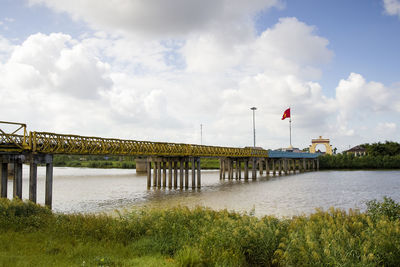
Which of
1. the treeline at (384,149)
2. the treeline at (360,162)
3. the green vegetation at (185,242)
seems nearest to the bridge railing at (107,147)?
the green vegetation at (185,242)

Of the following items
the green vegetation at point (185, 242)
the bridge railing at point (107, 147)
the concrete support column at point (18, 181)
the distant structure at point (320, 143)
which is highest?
the distant structure at point (320, 143)

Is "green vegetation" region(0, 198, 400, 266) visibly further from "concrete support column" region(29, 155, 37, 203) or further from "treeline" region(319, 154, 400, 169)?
"treeline" region(319, 154, 400, 169)

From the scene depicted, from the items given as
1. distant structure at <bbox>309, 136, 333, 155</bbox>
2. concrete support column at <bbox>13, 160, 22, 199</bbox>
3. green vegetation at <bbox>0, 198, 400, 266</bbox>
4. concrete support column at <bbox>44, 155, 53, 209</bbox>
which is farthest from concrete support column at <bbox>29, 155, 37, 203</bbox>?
distant structure at <bbox>309, 136, 333, 155</bbox>

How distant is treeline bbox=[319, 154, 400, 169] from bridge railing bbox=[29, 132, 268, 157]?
58.4 m

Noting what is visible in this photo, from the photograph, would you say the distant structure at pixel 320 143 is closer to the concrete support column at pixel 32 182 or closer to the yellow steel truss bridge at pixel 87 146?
the yellow steel truss bridge at pixel 87 146

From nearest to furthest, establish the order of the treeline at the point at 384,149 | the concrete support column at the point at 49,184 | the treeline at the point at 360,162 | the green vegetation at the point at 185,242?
1. the green vegetation at the point at 185,242
2. the concrete support column at the point at 49,184
3. the treeline at the point at 360,162
4. the treeline at the point at 384,149

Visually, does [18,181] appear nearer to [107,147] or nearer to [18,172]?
[18,172]

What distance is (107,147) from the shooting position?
31812mm

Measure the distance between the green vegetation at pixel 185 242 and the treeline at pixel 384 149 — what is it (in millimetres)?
99617

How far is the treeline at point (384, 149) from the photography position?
101m

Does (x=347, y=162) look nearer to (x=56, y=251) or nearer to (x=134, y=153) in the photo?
(x=134, y=153)

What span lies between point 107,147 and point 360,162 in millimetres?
84581

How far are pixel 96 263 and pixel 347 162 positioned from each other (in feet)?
321

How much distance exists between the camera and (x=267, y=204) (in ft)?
92.4
